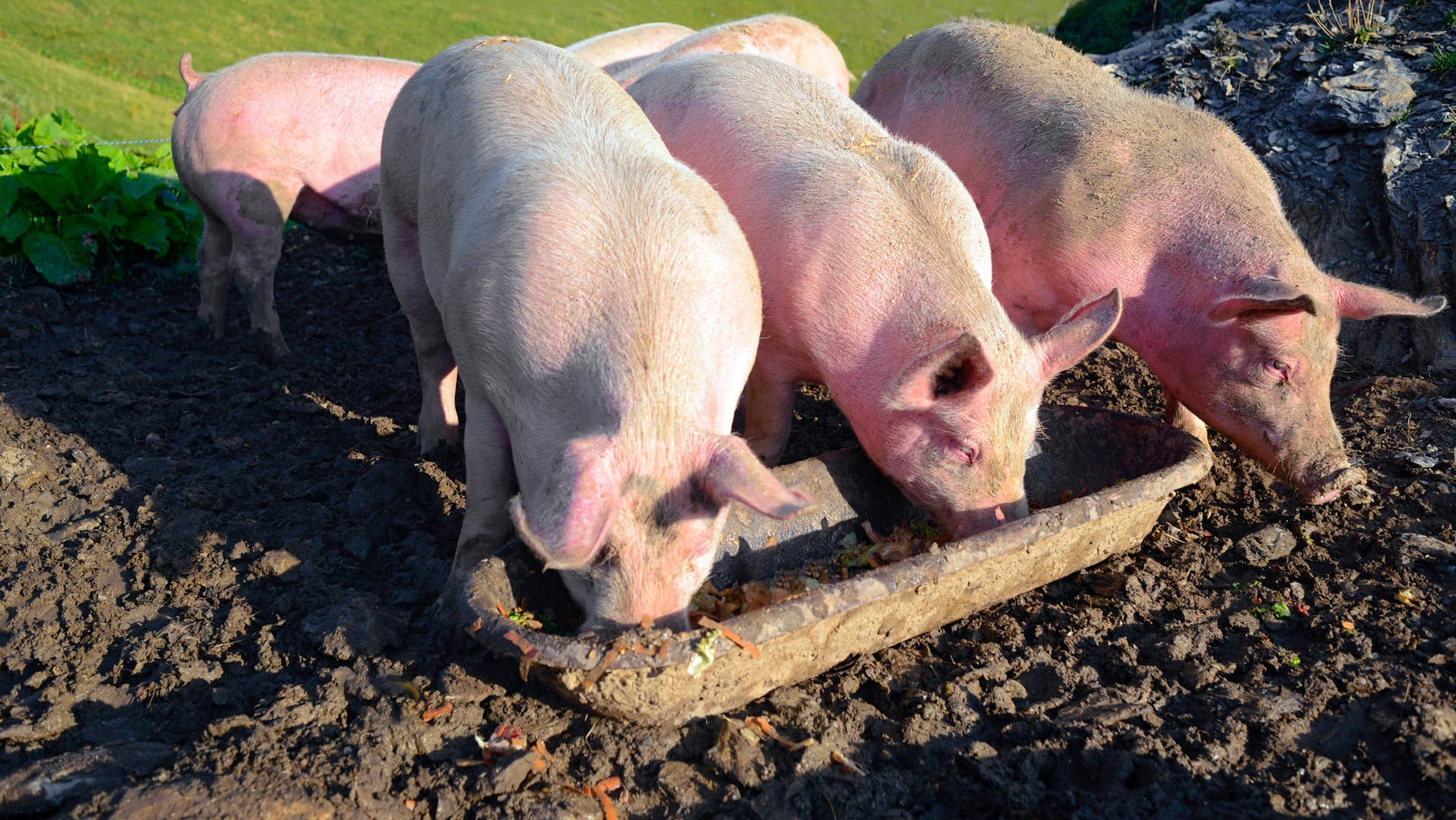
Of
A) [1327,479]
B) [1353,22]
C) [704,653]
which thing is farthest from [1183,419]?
[1353,22]

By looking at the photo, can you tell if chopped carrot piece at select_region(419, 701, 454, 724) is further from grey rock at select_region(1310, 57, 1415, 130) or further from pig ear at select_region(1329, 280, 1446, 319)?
grey rock at select_region(1310, 57, 1415, 130)

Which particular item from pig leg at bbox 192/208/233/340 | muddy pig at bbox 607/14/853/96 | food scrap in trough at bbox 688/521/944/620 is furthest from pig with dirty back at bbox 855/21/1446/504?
pig leg at bbox 192/208/233/340

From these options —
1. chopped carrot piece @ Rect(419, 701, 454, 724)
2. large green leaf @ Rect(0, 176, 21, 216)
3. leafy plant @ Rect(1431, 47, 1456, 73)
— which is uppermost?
leafy plant @ Rect(1431, 47, 1456, 73)

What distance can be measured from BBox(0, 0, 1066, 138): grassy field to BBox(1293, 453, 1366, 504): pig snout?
11.4 metres

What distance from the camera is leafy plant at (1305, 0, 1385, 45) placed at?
7559mm

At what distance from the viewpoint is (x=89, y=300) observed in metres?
7.41

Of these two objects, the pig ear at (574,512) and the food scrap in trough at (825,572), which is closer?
the pig ear at (574,512)

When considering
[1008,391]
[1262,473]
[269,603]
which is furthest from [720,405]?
[1262,473]

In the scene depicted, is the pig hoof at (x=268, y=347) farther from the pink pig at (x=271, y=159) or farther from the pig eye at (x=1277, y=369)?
the pig eye at (x=1277, y=369)

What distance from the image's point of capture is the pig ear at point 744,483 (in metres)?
2.88

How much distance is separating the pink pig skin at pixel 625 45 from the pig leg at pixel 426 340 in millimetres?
3266

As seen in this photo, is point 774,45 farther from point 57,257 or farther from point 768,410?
point 57,257

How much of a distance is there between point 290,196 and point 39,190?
2.21m

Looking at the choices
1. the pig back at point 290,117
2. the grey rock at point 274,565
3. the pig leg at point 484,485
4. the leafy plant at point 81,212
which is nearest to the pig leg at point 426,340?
the grey rock at point 274,565
